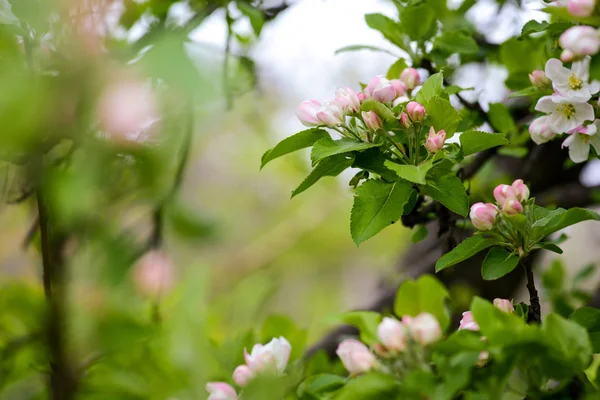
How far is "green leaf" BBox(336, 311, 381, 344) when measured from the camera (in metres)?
0.48

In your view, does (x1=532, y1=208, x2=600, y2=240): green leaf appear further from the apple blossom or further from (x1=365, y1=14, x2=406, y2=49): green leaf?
(x1=365, y1=14, x2=406, y2=49): green leaf

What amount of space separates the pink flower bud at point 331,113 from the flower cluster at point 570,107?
204 millimetres

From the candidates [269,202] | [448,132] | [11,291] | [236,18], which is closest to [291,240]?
[269,202]

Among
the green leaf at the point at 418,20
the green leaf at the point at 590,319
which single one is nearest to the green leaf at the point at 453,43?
the green leaf at the point at 418,20

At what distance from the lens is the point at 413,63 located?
0.85m

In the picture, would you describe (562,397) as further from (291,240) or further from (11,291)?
(291,240)

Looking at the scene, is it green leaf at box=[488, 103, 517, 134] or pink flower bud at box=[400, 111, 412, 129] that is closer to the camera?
pink flower bud at box=[400, 111, 412, 129]

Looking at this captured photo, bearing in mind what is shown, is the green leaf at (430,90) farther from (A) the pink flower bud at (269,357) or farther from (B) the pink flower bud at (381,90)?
(A) the pink flower bud at (269,357)

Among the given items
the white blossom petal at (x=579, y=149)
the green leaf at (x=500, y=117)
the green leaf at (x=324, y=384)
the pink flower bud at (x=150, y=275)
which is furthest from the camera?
the pink flower bud at (x=150, y=275)

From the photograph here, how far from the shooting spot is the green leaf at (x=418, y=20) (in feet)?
2.60

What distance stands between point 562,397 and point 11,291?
0.65 metres

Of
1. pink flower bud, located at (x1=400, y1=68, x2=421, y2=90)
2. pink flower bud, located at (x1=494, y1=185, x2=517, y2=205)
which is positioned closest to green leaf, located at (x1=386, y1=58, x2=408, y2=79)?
pink flower bud, located at (x1=400, y1=68, x2=421, y2=90)

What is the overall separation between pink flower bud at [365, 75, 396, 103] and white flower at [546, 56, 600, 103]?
157mm

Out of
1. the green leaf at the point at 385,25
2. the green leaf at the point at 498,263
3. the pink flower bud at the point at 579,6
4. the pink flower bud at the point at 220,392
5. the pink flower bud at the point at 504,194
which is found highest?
A: the pink flower bud at the point at 579,6
